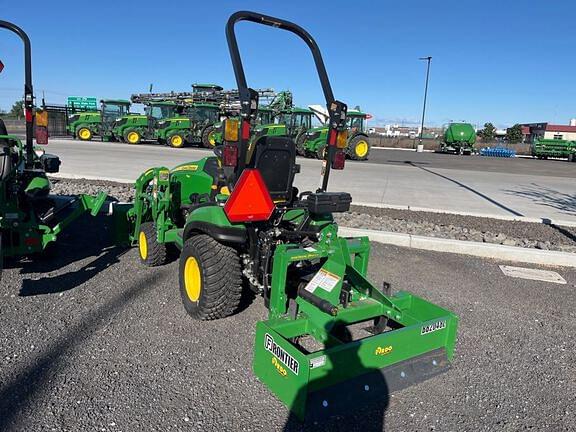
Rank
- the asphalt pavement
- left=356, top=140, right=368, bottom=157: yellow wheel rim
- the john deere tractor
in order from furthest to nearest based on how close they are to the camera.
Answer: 1. the john deere tractor
2. left=356, top=140, right=368, bottom=157: yellow wheel rim
3. the asphalt pavement

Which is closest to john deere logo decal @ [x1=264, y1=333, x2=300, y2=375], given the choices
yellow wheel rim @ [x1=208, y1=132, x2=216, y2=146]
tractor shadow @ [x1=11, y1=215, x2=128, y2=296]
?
tractor shadow @ [x1=11, y1=215, x2=128, y2=296]

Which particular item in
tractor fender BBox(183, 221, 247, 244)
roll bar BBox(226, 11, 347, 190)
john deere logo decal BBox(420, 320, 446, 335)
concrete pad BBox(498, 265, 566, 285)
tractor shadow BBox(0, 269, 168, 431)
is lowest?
tractor shadow BBox(0, 269, 168, 431)

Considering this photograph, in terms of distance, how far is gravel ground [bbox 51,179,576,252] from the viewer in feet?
22.2

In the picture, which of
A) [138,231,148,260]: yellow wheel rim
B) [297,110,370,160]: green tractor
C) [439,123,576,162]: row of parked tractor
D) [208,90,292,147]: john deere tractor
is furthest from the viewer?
[439,123,576,162]: row of parked tractor

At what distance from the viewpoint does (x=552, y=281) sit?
5.27m

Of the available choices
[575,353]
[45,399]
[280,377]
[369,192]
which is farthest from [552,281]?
[369,192]

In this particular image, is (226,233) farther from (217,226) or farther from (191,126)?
(191,126)

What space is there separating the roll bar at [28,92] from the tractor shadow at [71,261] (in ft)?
3.64

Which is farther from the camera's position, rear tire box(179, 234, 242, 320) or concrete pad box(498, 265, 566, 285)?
concrete pad box(498, 265, 566, 285)

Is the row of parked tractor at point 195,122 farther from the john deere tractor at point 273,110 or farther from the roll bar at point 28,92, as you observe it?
the roll bar at point 28,92

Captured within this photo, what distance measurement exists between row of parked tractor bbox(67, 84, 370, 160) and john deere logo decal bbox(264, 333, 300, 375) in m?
20.7

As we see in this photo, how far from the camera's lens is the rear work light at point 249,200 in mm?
3232

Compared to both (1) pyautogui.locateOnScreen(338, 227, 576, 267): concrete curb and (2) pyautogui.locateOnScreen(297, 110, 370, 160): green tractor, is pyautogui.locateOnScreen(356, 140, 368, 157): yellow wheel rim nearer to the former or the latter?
(2) pyautogui.locateOnScreen(297, 110, 370, 160): green tractor

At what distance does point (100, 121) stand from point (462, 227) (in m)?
27.2
